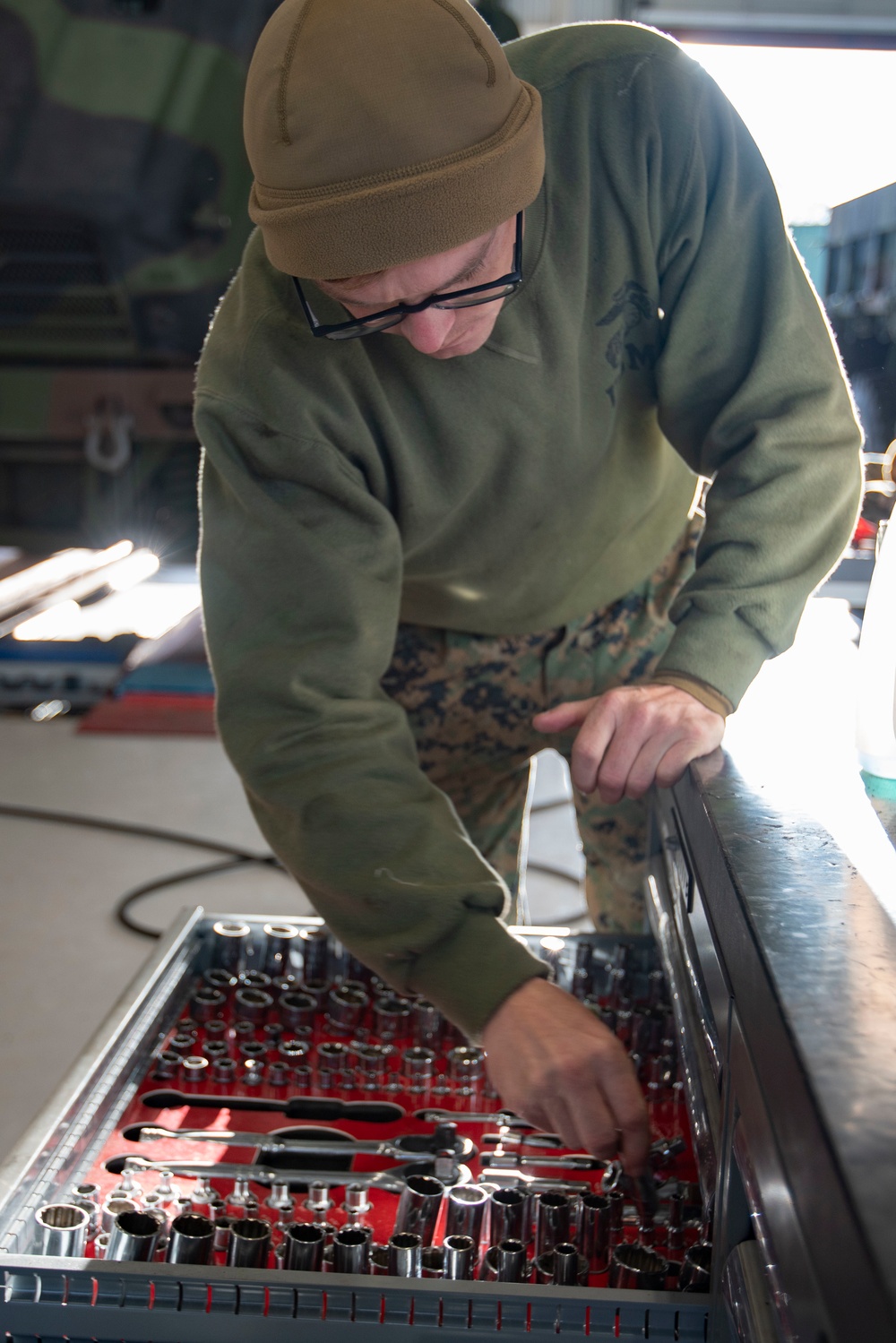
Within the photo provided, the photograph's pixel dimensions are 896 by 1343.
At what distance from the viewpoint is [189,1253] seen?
2.80ft

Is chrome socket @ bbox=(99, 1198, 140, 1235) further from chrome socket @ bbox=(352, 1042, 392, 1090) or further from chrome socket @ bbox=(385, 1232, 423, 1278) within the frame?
chrome socket @ bbox=(352, 1042, 392, 1090)

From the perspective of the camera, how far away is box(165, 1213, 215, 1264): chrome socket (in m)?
0.85

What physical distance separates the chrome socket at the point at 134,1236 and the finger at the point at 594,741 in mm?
448

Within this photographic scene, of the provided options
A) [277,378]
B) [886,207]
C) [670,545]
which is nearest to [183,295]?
[886,207]

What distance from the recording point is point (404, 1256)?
84cm

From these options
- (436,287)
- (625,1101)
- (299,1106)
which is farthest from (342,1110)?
(436,287)

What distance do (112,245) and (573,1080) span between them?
3.30 meters

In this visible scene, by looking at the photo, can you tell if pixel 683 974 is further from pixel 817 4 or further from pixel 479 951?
pixel 817 4

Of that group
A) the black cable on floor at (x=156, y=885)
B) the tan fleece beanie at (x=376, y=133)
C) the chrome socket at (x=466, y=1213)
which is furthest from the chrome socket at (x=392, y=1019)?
the black cable on floor at (x=156, y=885)

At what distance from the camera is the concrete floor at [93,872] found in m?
2.00

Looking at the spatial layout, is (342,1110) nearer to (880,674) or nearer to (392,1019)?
(392,1019)

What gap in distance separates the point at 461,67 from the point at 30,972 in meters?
1.71

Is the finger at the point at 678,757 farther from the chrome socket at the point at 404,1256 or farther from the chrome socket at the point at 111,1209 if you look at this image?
the chrome socket at the point at 111,1209

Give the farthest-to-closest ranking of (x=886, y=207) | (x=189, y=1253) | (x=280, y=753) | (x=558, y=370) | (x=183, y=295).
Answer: (x=183, y=295)
(x=886, y=207)
(x=558, y=370)
(x=280, y=753)
(x=189, y=1253)
